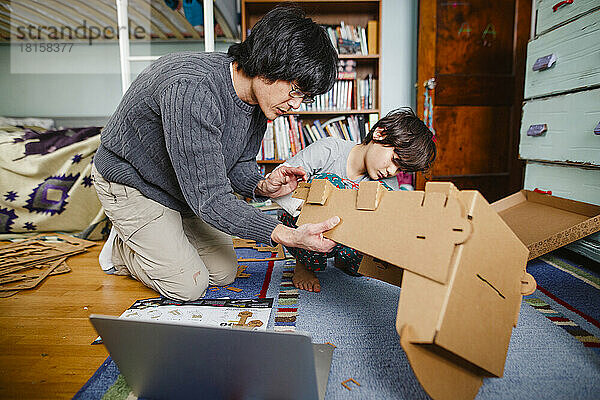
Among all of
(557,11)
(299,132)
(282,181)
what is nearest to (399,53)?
(299,132)

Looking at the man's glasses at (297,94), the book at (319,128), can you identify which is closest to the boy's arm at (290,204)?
the man's glasses at (297,94)

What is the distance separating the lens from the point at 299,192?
108 centimetres

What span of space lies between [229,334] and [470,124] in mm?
2654

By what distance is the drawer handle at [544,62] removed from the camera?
1625mm

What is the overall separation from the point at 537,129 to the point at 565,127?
0.14m

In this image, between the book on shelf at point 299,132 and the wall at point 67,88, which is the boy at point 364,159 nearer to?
the book on shelf at point 299,132

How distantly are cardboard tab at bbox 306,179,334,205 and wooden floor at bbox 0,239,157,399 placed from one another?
1.97ft

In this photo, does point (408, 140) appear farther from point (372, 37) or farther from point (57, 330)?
point (372, 37)

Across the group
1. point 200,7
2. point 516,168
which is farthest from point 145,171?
point 516,168

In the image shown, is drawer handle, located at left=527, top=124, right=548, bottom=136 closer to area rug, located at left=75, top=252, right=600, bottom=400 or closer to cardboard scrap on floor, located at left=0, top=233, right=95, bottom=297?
area rug, located at left=75, top=252, right=600, bottom=400

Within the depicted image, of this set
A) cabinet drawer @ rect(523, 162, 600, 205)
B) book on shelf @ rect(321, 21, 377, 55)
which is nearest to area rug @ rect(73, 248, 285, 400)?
cabinet drawer @ rect(523, 162, 600, 205)

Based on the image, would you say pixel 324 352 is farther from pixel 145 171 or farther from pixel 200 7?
pixel 200 7

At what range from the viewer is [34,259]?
5.52 feet

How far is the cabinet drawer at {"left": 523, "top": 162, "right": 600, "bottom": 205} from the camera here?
149cm
